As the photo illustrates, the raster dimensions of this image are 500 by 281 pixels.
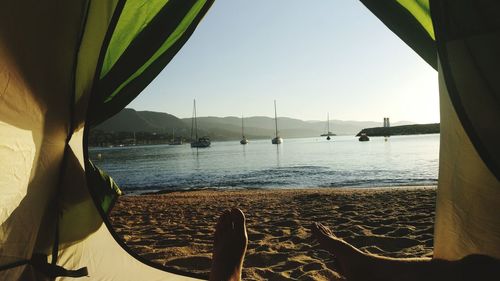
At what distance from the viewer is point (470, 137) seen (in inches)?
59.7

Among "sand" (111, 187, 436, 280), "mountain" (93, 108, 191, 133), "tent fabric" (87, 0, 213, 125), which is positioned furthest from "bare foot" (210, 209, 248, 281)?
"mountain" (93, 108, 191, 133)

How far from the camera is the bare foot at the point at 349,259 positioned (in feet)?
5.42

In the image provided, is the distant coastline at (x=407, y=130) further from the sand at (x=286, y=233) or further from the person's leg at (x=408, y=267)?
the person's leg at (x=408, y=267)

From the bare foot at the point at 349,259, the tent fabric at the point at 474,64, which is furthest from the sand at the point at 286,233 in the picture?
the tent fabric at the point at 474,64

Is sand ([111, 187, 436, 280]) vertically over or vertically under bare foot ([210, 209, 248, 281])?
under

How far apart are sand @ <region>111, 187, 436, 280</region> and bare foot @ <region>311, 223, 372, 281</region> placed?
68cm

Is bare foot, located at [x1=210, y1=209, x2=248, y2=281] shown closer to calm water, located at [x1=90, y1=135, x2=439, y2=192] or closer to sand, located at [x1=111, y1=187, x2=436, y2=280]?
sand, located at [x1=111, y1=187, x2=436, y2=280]

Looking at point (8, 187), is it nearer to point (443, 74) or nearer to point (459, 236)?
point (443, 74)

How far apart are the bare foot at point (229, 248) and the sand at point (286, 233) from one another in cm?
35

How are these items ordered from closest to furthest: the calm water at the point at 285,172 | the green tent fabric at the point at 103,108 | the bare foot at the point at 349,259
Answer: the green tent fabric at the point at 103,108 → the bare foot at the point at 349,259 → the calm water at the point at 285,172

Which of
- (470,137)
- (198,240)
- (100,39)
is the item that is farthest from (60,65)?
(198,240)

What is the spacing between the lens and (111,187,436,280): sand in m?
2.83

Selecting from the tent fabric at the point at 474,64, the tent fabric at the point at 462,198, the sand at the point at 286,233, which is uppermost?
the tent fabric at the point at 474,64

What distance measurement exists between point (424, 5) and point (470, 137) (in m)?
0.73
